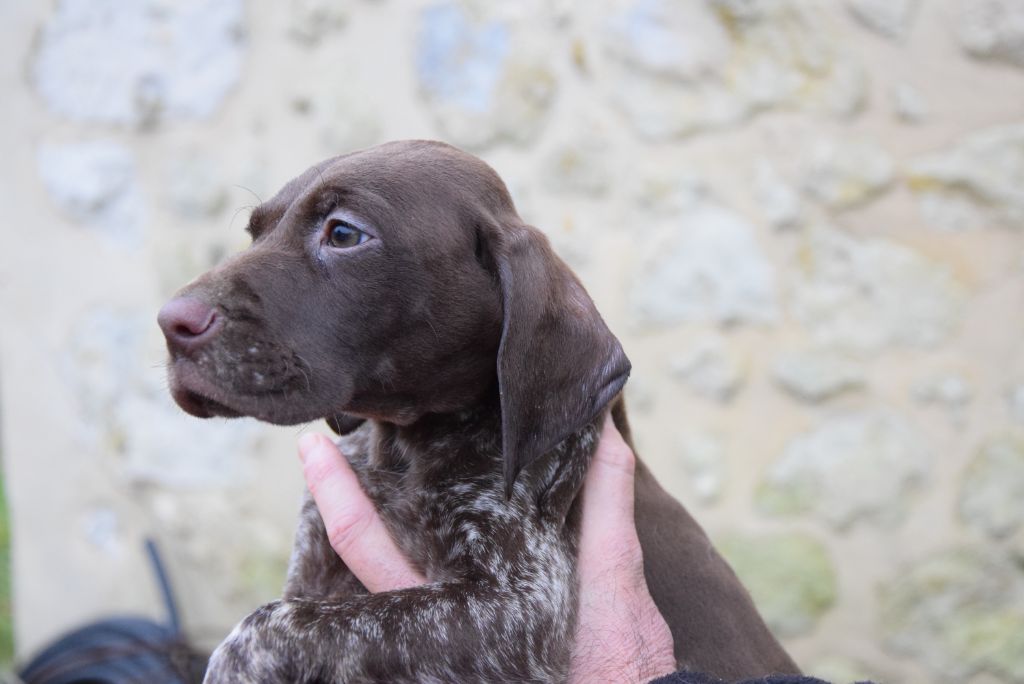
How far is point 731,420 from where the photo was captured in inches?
169

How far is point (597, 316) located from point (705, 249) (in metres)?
1.82

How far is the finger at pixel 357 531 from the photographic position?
100 inches

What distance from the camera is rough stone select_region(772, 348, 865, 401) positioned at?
4078 mm

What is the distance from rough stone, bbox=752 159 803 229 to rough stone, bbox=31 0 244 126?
2.61 meters

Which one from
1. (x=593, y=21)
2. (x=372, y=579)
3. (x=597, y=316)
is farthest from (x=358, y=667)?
(x=593, y=21)

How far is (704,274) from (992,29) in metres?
1.39

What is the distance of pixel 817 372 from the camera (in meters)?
4.12

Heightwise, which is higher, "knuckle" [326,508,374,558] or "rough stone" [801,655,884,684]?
"knuckle" [326,508,374,558]

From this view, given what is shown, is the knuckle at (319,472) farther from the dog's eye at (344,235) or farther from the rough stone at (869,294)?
the rough stone at (869,294)

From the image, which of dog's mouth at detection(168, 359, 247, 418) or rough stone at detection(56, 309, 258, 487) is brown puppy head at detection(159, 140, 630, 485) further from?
rough stone at detection(56, 309, 258, 487)

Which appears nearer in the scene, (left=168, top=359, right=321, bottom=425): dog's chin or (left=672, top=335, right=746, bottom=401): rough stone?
(left=168, top=359, right=321, bottom=425): dog's chin

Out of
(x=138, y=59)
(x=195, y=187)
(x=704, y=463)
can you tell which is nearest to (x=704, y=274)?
(x=704, y=463)

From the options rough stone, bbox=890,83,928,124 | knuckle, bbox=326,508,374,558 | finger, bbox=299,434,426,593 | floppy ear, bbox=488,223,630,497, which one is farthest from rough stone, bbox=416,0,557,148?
knuckle, bbox=326,508,374,558

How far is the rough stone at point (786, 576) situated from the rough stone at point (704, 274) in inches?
36.3
